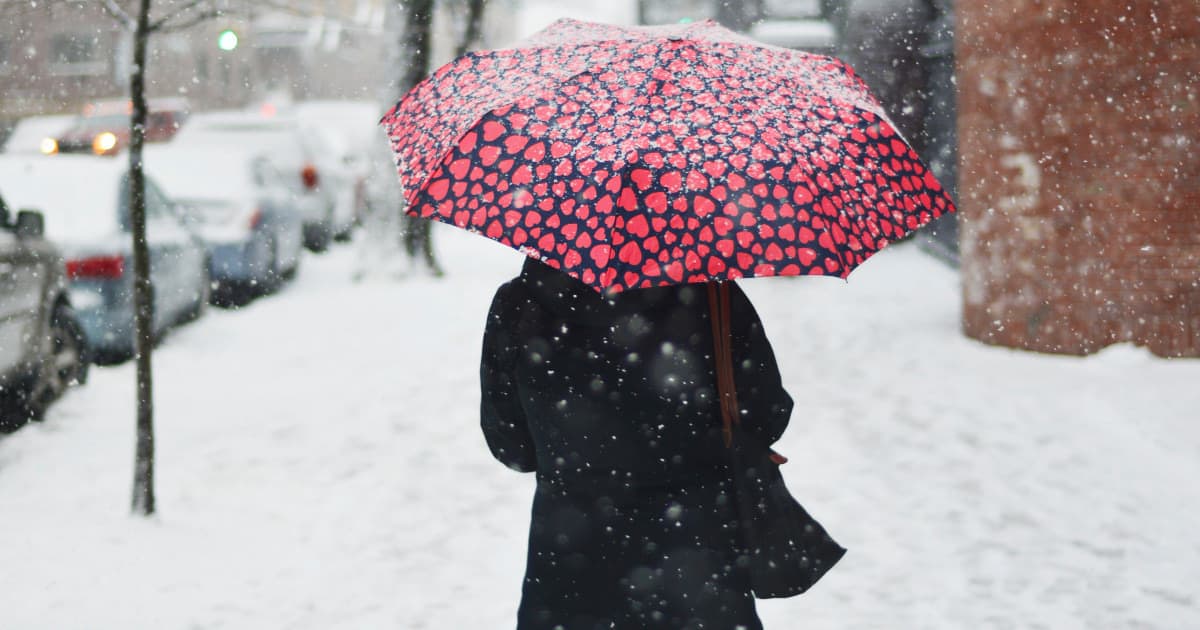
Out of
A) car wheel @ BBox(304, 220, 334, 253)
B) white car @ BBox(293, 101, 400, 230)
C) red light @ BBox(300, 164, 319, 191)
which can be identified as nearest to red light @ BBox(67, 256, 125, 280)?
white car @ BBox(293, 101, 400, 230)

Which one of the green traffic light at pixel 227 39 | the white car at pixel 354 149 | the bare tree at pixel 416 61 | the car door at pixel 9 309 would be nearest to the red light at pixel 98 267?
the car door at pixel 9 309

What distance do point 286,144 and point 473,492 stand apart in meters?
10.6

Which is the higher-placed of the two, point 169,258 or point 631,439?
point 631,439

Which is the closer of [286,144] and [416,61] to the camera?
[416,61]

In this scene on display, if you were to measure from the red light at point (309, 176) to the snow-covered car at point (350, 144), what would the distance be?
645 millimetres

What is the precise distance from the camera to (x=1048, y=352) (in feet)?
28.0

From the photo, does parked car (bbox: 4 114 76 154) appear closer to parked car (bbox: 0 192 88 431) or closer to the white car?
the white car

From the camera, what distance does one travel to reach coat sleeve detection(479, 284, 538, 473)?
260 centimetres

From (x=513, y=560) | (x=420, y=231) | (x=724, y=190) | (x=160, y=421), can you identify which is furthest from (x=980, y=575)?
(x=420, y=231)

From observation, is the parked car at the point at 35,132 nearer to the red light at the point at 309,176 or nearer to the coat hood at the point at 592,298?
the red light at the point at 309,176

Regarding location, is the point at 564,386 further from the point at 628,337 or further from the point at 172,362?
the point at 172,362

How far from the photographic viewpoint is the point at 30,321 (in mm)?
7121

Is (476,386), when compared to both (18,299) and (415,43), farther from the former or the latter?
(415,43)

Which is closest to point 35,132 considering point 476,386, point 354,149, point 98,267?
point 354,149
